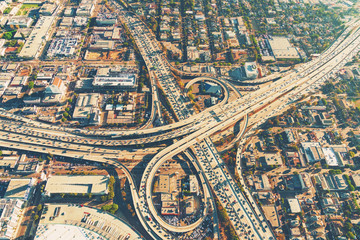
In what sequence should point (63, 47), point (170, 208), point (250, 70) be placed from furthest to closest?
point (63, 47) < point (250, 70) < point (170, 208)

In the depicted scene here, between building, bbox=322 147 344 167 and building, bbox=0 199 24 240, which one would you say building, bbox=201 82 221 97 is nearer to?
building, bbox=322 147 344 167

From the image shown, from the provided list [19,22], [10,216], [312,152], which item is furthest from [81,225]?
[19,22]

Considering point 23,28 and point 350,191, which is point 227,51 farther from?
point 23,28

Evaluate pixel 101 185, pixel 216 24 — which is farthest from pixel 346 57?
pixel 101 185

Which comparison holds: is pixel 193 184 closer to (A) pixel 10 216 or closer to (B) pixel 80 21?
(A) pixel 10 216

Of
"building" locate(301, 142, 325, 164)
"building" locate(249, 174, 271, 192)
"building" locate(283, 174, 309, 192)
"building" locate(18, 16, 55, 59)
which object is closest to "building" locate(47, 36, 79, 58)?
"building" locate(18, 16, 55, 59)

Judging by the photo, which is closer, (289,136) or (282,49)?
(289,136)
